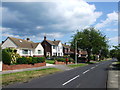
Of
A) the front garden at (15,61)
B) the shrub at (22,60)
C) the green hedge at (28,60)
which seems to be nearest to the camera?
the front garden at (15,61)

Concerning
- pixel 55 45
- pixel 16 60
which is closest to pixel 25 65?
pixel 16 60

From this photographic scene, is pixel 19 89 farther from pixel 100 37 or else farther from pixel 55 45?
pixel 55 45

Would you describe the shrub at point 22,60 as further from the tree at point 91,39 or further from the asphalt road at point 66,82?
the tree at point 91,39

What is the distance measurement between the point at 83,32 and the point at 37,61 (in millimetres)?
31478

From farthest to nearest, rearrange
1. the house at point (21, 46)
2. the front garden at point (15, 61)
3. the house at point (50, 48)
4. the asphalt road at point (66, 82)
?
the house at point (50, 48), the house at point (21, 46), the front garden at point (15, 61), the asphalt road at point (66, 82)

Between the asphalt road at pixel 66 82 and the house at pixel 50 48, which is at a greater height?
the house at pixel 50 48

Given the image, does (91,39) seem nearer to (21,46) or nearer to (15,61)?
(21,46)

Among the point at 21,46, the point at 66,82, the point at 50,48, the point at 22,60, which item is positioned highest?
the point at 21,46

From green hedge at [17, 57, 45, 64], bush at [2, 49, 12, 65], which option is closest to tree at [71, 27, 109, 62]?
green hedge at [17, 57, 45, 64]

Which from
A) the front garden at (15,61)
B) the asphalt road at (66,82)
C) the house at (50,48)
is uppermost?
the house at (50,48)

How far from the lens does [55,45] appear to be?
66375 millimetres

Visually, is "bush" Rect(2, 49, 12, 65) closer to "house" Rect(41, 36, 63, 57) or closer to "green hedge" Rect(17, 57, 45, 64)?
"green hedge" Rect(17, 57, 45, 64)

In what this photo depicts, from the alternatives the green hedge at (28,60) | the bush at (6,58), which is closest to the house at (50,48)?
the green hedge at (28,60)

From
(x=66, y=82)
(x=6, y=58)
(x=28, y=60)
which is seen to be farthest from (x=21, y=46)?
(x=66, y=82)
